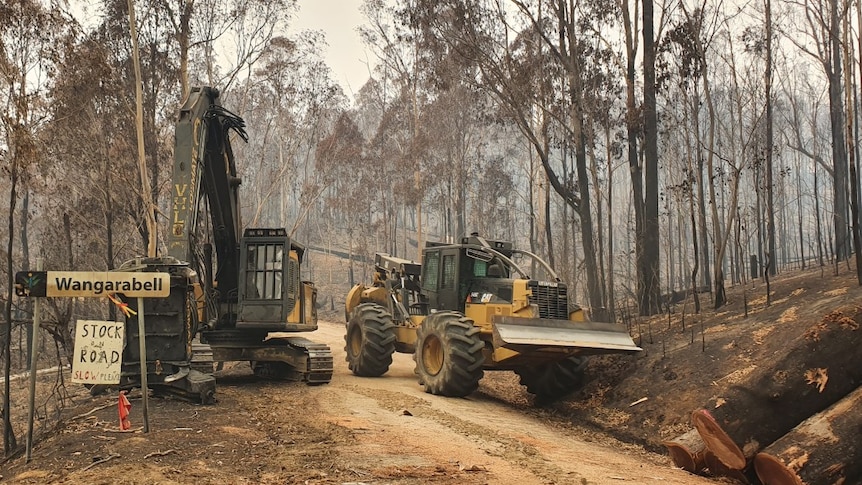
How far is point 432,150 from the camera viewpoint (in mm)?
41344

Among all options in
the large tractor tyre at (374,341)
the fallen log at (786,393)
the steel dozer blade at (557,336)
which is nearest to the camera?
the fallen log at (786,393)

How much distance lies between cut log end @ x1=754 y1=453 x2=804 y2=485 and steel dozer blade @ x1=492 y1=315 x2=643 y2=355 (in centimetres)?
379

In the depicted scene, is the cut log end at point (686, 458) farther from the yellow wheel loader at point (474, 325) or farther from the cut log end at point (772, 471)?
the yellow wheel loader at point (474, 325)

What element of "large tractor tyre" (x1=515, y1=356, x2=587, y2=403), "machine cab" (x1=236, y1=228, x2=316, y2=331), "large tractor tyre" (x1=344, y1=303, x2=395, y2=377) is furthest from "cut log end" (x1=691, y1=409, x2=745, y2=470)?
"machine cab" (x1=236, y1=228, x2=316, y2=331)

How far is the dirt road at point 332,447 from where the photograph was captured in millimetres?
6051

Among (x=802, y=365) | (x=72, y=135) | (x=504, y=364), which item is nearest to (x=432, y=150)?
(x=72, y=135)

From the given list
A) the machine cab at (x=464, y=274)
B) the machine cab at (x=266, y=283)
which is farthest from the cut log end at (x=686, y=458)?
the machine cab at (x=266, y=283)

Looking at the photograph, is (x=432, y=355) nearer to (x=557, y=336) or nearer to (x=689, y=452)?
(x=557, y=336)

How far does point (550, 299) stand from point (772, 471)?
5.36m

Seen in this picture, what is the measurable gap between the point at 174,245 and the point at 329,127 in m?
35.3

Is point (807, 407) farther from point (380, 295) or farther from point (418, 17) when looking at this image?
point (418, 17)

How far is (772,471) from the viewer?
22.2ft

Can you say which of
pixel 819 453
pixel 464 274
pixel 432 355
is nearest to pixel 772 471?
pixel 819 453

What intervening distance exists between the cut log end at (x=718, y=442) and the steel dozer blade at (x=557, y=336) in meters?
3.24
